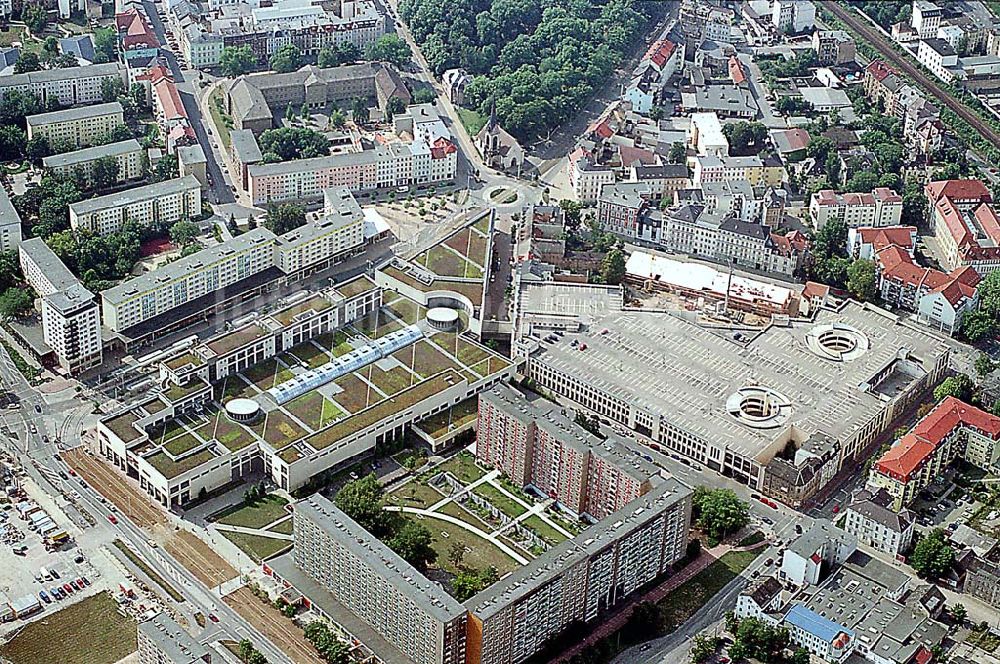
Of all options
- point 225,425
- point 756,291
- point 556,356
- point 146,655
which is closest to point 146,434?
point 225,425

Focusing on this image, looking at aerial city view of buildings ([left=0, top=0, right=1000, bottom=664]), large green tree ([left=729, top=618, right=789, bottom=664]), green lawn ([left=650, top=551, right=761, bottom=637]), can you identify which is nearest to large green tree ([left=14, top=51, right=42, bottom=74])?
aerial city view of buildings ([left=0, top=0, right=1000, bottom=664])

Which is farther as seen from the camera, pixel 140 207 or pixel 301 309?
pixel 140 207

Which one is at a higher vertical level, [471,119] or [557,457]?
[471,119]

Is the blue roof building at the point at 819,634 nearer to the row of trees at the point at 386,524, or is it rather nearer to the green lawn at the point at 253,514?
the row of trees at the point at 386,524

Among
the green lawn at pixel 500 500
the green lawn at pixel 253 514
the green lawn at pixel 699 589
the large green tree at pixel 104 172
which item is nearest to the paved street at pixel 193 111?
the large green tree at pixel 104 172

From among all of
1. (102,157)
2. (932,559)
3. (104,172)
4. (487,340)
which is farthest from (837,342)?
(102,157)

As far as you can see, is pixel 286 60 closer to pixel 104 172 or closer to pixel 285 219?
pixel 104 172

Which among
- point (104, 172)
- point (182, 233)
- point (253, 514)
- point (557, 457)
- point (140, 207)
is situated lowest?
point (253, 514)
